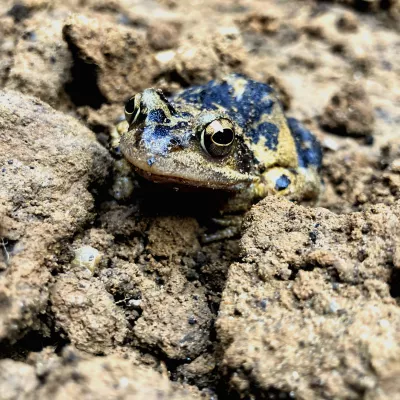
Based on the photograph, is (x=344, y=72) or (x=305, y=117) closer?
(x=305, y=117)

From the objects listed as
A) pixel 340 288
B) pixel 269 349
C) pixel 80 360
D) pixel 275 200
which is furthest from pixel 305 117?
pixel 80 360

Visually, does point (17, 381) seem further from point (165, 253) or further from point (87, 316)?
point (165, 253)

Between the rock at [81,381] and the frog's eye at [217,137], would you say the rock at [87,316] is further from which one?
the frog's eye at [217,137]

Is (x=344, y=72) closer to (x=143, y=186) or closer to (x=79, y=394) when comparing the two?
(x=143, y=186)

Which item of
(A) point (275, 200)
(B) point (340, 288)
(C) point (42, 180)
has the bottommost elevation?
(C) point (42, 180)

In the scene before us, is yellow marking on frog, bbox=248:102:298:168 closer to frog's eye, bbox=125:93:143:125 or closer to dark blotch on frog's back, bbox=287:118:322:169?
dark blotch on frog's back, bbox=287:118:322:169
